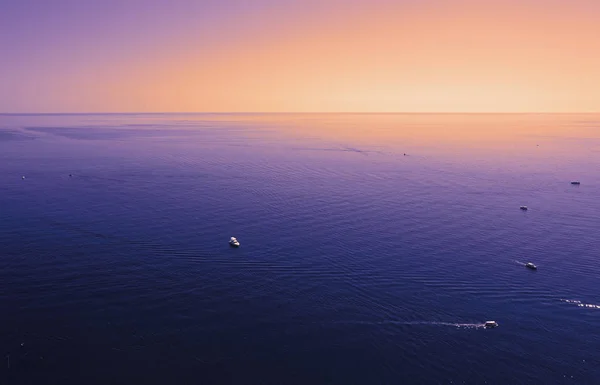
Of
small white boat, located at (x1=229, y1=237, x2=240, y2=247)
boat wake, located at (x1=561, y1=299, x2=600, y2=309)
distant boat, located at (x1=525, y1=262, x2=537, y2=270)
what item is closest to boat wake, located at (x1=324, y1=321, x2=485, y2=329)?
boat wake, located at (x1=561, y1=299, x2=600, y2=309)

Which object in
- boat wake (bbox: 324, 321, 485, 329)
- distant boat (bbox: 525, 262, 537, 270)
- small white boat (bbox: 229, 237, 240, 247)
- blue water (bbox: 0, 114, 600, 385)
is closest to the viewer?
blue water (bbox: 0, 114, 600, 385)

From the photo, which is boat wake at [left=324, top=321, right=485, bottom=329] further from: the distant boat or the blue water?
the distant boat

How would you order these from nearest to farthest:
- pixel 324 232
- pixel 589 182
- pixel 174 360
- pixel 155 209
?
pixel 174 360, pixel 324 232, pixel 155 209, pixel 589 182

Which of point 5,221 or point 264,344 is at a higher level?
point 5,221

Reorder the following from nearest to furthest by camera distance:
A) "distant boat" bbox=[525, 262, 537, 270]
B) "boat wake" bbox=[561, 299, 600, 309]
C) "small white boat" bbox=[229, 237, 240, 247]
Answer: "boat wake" bbox=[561, 299, 600, 309] < "distant boat" bbox=[525, 262, 537, 270] < "small white boat" bbox=[229, 237, 240, 247]

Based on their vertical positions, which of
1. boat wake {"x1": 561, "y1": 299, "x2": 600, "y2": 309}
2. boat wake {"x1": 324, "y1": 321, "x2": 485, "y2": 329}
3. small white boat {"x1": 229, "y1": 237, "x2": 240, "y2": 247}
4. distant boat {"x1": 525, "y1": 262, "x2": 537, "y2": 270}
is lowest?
boat wake {"x1": 324, "y1": 321, "x2": 485, "y2": 329}

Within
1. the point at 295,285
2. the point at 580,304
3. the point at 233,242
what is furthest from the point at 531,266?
the point at 233,242

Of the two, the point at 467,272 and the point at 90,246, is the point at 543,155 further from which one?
the point at 90,246

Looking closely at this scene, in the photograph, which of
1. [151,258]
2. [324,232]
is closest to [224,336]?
[151,258]

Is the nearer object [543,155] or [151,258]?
[151,258]
